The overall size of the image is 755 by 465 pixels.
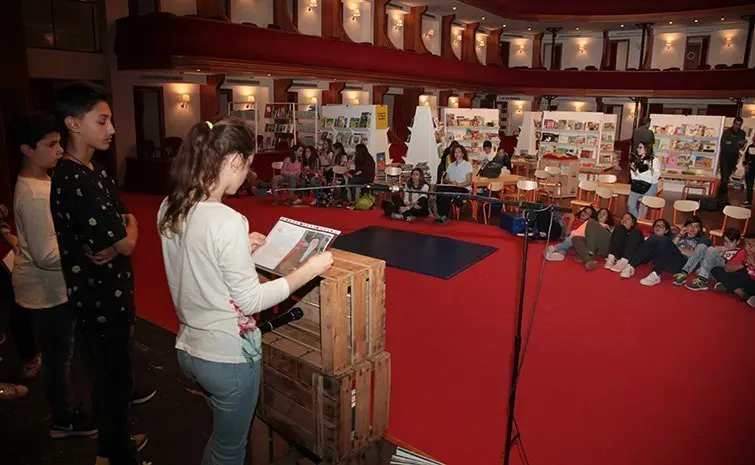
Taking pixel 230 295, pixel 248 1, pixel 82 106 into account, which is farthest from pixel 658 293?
pixel 248 1

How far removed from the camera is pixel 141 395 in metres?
3.65

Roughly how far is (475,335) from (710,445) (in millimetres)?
2035

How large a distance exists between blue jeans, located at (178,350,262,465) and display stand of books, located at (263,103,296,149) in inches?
501

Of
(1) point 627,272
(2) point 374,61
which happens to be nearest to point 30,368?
(1) point 627,272

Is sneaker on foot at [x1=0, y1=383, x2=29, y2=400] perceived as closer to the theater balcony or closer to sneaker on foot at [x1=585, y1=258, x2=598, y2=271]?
sneaker on foot at [x1=585, y1=258, x2=598, y2=271]

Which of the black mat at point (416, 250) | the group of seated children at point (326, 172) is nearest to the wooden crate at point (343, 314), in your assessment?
the black mat at point (416, 250)

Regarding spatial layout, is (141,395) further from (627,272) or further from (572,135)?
(572,135)

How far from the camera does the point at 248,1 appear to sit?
16.2m

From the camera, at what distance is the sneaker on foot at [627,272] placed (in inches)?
264

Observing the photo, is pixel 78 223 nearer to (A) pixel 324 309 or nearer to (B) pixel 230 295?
(B) pixel 230 295

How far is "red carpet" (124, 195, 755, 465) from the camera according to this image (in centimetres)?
338

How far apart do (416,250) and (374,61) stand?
1072cm

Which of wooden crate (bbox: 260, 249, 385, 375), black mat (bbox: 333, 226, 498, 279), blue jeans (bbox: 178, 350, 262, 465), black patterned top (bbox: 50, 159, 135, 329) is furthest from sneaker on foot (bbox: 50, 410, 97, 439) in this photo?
black mat (bbox: 333, 226, 498, 279)

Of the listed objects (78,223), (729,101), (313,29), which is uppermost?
(313,29)
